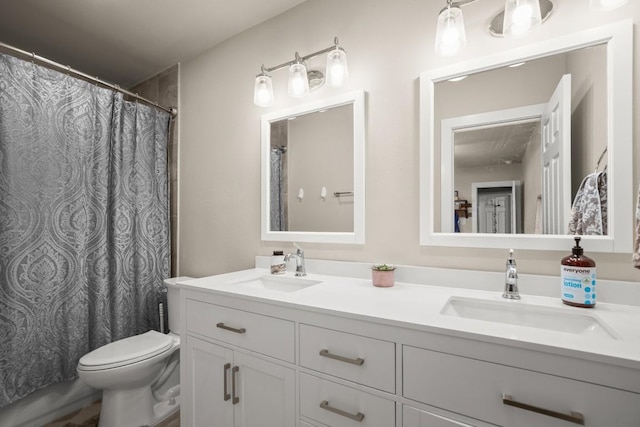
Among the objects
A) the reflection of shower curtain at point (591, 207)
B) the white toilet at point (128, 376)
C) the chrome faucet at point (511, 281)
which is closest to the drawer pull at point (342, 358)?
the chrome faucet at point (511, 281)

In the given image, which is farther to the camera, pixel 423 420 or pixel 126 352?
pixel 126 352

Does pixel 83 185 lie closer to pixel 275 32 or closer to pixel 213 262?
pixel 213 262

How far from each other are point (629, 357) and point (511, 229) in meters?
0.59

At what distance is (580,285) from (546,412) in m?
0.44

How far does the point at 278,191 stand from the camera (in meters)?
1.72

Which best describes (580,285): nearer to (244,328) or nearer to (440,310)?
(440,310)

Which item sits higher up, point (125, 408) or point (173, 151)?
point (173, 151)

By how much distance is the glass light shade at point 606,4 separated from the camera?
3.04ft

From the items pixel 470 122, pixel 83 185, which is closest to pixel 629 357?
pixel 470 122

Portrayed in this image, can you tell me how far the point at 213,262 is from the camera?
6.67ft

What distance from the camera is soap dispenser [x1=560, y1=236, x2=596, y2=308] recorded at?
2.90 feet

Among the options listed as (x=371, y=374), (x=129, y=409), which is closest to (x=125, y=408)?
(x=129, y=409)

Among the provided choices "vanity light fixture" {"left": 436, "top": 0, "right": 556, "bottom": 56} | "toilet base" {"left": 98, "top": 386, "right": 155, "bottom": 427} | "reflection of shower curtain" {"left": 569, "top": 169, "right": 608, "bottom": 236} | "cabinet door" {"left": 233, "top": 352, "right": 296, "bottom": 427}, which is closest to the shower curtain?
"toilet base" {"left": 98, "top": 386, "right": 155, "bottom": 427}

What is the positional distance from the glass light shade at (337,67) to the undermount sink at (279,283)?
96 centimetres
